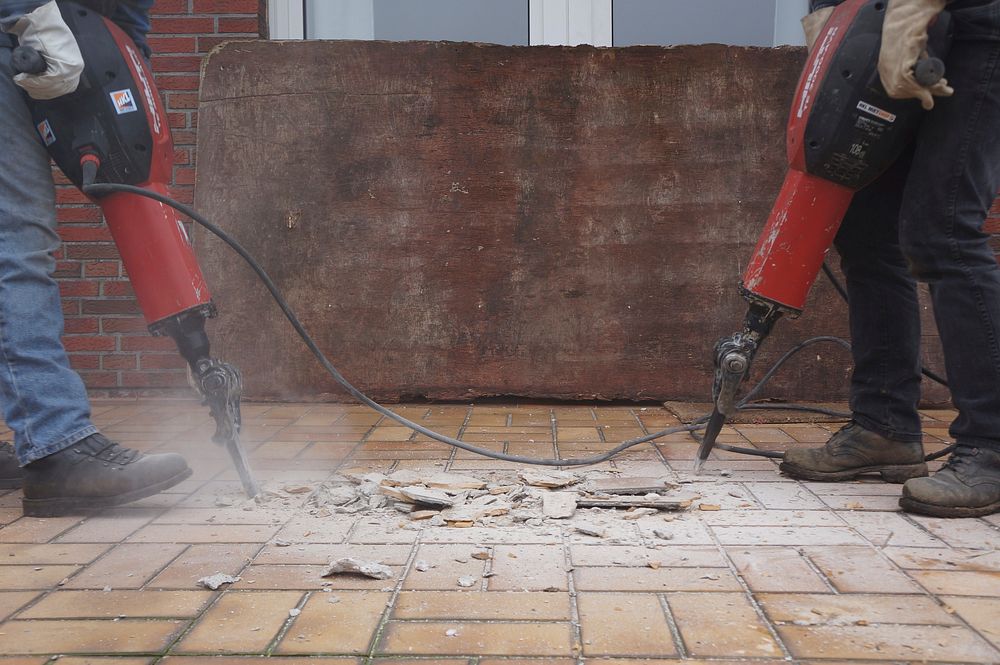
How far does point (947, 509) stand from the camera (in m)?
1.79

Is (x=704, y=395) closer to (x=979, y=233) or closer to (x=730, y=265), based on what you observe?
(x=730, y=265)

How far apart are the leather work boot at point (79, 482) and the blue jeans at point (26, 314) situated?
3cm

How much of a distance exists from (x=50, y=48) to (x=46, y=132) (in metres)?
0.21

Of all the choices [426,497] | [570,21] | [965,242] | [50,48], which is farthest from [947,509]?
[570,21]

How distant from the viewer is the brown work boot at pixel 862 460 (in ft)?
6.95

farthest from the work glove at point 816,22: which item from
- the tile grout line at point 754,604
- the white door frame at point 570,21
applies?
the white door frame at point 570,21

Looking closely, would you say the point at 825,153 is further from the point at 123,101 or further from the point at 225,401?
the point at 123,101

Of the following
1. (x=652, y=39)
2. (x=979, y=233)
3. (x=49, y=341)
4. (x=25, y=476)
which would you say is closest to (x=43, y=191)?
(x=49, y=341)

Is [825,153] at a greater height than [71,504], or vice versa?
[825,153]

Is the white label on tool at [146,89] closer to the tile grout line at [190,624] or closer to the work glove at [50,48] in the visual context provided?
the work glove at [50,48]

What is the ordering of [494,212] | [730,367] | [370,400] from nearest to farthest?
[730,367] < [370,400] < [494,212]

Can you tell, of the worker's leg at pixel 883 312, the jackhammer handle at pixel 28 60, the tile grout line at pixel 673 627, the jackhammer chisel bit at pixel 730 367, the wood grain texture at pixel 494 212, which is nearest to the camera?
the tile grout line at pixel 673 627

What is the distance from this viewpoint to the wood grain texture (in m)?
3.18

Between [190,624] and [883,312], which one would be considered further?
[883,312]
